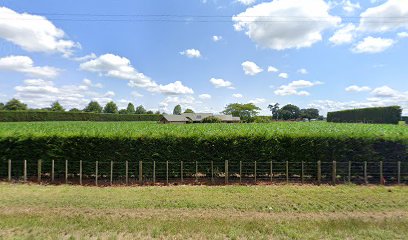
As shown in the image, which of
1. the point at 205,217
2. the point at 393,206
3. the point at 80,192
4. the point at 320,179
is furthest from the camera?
the point at 320,179

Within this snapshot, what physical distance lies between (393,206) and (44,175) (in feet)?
47.4

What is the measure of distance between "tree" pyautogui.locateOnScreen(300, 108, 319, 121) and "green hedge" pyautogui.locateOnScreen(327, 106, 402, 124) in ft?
214

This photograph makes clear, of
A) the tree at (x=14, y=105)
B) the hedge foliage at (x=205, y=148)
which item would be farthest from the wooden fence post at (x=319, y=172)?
the tree at (x=14, y=105)

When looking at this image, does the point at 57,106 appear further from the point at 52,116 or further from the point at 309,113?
the point at 309,113

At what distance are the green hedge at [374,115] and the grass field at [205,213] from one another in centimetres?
4787

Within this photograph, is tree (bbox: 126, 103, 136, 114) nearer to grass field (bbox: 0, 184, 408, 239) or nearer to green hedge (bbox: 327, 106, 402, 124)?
green hedge (bbox: 327, 106, 402, 124)

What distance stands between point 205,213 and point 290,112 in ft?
471

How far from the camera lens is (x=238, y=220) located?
5938mm

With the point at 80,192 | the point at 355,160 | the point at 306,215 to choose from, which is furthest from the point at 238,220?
the point at 355,160

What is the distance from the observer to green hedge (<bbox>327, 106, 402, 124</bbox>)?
4594cm

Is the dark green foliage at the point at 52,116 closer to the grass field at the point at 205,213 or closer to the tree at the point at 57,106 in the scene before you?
the tree at the point at 57,106

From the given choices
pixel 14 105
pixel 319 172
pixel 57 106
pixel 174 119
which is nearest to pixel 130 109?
pixel 57 106

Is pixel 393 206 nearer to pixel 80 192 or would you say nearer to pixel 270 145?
pixel 270 145

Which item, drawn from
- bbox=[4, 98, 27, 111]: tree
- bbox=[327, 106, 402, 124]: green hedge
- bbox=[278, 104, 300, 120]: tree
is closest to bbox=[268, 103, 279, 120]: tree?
bbox=[278, 104, 300, 120]: tree
